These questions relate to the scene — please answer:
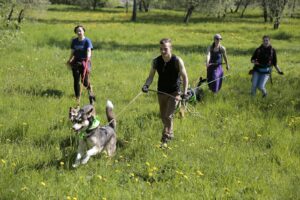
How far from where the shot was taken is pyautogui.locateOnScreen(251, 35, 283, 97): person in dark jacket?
38.4ft

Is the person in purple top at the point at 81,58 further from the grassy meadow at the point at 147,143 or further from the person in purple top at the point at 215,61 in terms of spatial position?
the person in purple top at the point at 215,61

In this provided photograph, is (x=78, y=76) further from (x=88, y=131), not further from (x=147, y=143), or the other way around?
(x=88, y=131)

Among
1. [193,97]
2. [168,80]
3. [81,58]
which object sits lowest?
[193,97]

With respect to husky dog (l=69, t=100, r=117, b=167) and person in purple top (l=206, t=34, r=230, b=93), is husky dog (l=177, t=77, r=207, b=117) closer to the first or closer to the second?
person in purple top (l=206, t=34, r=230, b=93)

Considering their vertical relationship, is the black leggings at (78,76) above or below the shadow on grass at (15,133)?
above

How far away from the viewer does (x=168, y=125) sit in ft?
26.2

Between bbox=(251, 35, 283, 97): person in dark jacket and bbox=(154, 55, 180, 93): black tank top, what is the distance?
4.80 m

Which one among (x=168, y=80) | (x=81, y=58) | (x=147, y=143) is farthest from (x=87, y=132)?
(x=81, y=58)

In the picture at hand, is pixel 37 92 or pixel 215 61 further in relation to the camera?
→ pixel 37 92

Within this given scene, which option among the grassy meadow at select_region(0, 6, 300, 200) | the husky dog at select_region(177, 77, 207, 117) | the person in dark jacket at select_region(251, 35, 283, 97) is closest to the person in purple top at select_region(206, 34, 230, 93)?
the husky dog at select_region(177, 77, 207, 117)

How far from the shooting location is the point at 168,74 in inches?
300

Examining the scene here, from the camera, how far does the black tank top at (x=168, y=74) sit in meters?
7.48

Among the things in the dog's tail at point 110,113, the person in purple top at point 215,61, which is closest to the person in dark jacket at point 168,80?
the dog's tail at point 110,113

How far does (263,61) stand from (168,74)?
5111 mm
